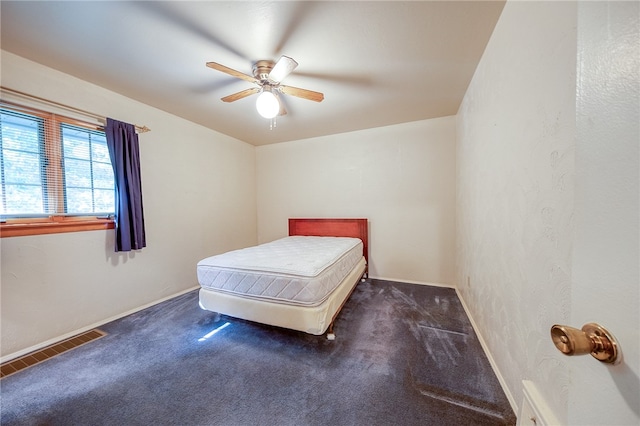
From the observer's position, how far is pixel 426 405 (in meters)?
1.27

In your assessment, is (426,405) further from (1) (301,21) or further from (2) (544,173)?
(1) (301,21)

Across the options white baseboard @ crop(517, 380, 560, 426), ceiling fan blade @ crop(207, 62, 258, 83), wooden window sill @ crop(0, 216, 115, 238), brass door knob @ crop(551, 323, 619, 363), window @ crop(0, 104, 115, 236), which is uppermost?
ceiling fan blade @ crop(207, 62, 258, 83)

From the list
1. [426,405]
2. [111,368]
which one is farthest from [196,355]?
[426,405]

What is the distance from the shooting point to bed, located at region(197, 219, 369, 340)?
1.73 m

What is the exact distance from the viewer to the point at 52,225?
1.93 meters

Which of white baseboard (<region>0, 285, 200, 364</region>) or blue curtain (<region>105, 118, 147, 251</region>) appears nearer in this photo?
white baseboard (<region>0, 285, 200, 364</region>)

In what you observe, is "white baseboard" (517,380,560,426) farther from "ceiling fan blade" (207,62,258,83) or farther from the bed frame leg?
"ceiling fan blade" (207,62,258,83)

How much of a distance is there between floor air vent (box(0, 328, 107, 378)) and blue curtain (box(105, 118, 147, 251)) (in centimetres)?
80

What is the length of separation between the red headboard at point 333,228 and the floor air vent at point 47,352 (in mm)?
2654

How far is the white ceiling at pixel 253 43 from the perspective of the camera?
1.39 metres

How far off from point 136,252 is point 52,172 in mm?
1029

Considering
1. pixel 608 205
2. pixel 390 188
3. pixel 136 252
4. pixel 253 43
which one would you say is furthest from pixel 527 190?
pixel 136 252

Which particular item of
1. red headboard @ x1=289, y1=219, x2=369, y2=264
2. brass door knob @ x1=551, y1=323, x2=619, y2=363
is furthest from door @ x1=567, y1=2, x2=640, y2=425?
red headboard @ x1=289, y1=219, x2=369, y2=264

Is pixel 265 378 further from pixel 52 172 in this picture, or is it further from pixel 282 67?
pixel 52 172
